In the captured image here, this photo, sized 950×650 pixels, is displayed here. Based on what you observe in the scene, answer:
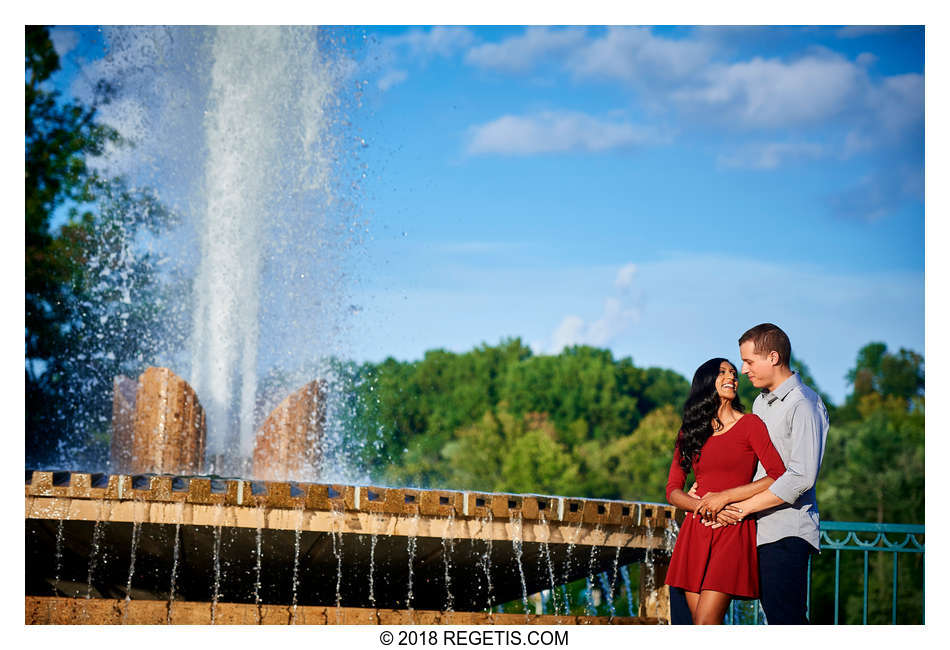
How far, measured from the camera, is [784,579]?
3.26m

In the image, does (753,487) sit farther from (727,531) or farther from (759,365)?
(759,365)

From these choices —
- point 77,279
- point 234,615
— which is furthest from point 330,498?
point 77,279

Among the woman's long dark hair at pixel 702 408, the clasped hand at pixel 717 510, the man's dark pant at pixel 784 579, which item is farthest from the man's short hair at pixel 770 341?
the man's dark pant at pixel 784 579

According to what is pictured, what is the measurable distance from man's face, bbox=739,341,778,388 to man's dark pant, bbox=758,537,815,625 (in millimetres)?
553

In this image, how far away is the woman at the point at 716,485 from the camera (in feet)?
10.7

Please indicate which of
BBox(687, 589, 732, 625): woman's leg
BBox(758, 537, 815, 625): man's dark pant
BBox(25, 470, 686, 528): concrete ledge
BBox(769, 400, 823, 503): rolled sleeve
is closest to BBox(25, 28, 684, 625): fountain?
BBox(25, 470, 686, 528): concrete ledge

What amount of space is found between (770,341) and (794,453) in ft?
1.33

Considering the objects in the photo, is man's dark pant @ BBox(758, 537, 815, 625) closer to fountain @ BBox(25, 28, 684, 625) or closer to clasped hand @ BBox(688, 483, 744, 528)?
clasped hand @ BBox(688, 483, 744, 528)

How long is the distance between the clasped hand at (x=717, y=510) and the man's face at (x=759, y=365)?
1.39 ft

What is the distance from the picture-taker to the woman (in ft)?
10.7

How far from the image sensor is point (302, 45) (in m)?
9.54
